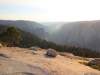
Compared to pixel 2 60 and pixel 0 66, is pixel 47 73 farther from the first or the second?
pixel 2 60

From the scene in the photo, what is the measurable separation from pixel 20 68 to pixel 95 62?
19.5m

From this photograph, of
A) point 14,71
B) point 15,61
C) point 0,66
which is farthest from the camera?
point 15,61

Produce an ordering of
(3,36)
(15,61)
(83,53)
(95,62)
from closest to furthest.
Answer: (15,61) → (95,62) → (3,36) → (83,53)

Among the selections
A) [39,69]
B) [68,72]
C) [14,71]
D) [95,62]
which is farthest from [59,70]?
[95,62]

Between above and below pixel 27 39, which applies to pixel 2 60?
above

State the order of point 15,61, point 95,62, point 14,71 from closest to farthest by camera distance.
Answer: point 14,71 → point 15,61 → point 95,62

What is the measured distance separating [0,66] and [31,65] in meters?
4.48

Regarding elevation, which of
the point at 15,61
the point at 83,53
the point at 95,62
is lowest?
the point at 83,53

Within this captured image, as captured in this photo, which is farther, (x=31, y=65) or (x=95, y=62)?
(x=95, y=62)

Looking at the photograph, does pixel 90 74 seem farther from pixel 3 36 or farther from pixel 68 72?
pixel 3 36

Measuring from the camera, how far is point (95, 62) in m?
36.2

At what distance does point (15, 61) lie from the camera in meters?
26.0

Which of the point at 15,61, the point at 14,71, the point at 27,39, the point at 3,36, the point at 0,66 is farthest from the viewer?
Result: the point at 27,39

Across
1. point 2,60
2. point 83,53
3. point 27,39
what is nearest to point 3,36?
point 2,60
